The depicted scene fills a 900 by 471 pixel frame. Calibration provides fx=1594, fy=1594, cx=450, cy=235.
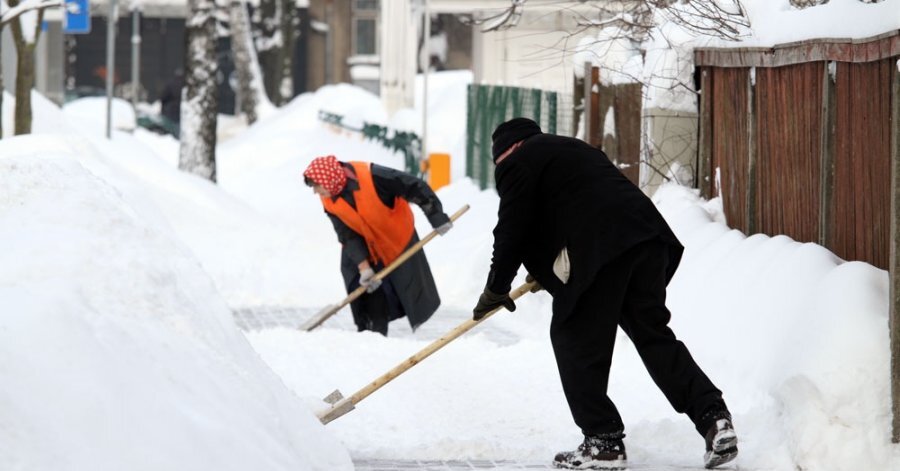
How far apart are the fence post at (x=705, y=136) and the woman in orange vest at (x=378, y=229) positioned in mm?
1551

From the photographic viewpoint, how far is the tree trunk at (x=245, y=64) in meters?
37.5

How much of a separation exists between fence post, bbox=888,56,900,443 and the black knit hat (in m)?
1.35

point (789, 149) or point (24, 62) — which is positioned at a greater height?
point (24, 62)

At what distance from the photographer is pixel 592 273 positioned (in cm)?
583

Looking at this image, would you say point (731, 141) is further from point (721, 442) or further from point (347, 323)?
point (721, 442)

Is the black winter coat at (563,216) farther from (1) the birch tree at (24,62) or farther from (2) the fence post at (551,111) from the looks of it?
(1) the birch tree at (24,62)

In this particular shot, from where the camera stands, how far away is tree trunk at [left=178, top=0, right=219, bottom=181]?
776 inches

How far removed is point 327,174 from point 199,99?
10.9m

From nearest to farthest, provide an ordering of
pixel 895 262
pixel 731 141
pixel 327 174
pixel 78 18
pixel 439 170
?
pixel 895 262 < pixel 731 141 < pixel 327 174 < pixel 78 18 < pixel 439 170

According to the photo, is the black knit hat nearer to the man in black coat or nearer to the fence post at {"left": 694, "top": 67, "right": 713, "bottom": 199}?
the man in black coat

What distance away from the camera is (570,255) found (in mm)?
5941

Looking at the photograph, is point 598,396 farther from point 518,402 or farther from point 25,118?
point 25,118

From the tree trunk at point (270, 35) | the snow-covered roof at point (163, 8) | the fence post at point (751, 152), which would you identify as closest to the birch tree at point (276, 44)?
the tree trunk at point (270, 35)

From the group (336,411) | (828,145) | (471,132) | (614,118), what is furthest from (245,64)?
(336,411)
